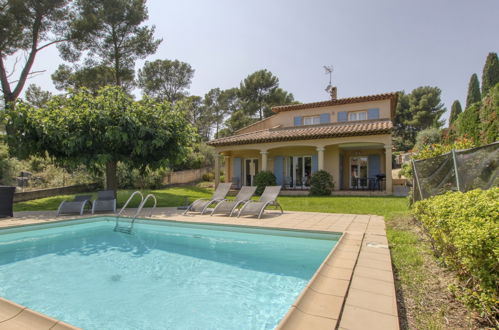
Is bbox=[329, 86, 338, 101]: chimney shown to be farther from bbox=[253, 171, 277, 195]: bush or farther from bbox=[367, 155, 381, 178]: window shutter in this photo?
bbox=[253, 171, 277, 195]: bush


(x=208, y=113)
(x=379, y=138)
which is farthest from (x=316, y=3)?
(x=208, y=113)

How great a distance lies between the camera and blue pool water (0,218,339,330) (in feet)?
11.6

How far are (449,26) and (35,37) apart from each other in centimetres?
2200

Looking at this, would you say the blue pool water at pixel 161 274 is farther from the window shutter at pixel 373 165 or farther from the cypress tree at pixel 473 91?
the cypress tree at pixel 473 91

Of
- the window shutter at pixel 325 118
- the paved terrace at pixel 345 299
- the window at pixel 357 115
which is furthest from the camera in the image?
the window shutter at pixel 325 118

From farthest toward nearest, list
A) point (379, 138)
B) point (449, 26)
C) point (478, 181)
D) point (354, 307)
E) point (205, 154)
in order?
point (205, 154), point (379, 138), point (449, 26), point (478, 181), point (354, 307)

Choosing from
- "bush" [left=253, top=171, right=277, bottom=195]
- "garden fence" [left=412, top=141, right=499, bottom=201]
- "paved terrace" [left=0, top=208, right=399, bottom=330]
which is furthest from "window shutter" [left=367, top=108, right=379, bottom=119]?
"paved terrace" [left=0, top=208, right=399, bottom=330]

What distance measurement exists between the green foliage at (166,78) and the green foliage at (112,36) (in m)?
13.3

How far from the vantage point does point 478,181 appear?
478cm

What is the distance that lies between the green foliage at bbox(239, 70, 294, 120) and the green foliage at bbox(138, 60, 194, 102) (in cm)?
819

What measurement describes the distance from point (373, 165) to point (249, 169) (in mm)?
9004

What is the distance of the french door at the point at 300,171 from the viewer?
19219 millimetres

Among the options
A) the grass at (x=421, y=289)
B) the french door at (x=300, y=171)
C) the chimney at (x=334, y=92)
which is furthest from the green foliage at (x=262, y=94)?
the grass at (x=421, y=289)

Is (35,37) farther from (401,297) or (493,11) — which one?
(493,11)
